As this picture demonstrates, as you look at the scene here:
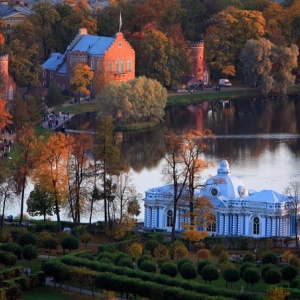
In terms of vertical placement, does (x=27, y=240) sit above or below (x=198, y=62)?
below

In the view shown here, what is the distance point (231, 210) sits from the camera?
57.7 metres

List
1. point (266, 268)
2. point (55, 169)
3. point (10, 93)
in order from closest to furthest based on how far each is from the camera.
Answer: point (266, 268), point (55, 169), point (10, 93)

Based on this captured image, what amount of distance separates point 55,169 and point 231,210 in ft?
20.7

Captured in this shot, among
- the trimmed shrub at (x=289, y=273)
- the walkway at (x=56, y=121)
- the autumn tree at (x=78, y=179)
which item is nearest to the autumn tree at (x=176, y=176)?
the autumn tree at (x=78, y=179)

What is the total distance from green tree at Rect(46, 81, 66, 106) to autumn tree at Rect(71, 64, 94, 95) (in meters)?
4.65

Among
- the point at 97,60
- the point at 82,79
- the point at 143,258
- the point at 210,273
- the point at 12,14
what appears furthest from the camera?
the point at 12,14

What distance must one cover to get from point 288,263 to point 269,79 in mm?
47024

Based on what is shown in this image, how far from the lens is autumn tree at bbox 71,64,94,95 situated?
9281 cm

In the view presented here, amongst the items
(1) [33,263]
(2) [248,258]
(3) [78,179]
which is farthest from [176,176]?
(1) [33,263]

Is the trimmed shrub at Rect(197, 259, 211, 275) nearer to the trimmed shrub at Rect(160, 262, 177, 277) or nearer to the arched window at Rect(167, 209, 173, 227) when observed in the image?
the trimmed shrub at Rect(160, 262, 177, 277)

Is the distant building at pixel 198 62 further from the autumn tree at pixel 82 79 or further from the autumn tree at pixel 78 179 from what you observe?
the autumn tree at pixel 78 179

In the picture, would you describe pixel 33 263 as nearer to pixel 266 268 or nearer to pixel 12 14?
pixel 266 268

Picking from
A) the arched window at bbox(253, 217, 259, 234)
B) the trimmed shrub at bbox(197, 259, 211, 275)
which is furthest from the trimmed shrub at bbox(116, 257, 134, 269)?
the arched window at bbox(253, 217, 259, 234)

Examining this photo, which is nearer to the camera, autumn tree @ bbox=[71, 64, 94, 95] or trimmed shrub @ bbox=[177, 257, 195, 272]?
trimmed shrub @ bbox=[177, 257, 195, 272]
